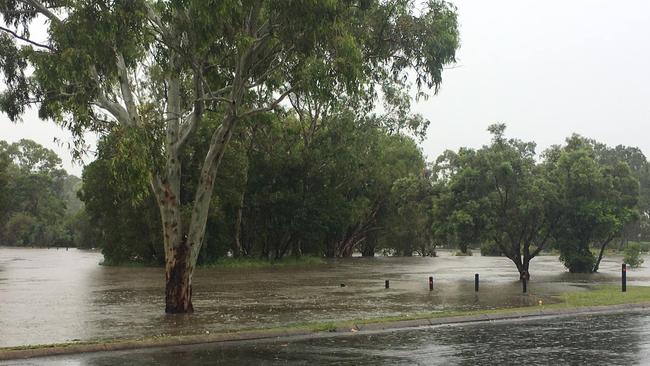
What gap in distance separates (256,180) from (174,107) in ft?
110

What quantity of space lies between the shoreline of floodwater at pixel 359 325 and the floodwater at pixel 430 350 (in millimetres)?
397

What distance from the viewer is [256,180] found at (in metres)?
49.9

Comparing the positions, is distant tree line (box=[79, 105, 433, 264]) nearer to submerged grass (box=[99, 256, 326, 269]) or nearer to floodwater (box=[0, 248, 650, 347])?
submerged grass (box=[99, 256, 326, 269])

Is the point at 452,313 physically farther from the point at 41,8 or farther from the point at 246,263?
the point at 246,263

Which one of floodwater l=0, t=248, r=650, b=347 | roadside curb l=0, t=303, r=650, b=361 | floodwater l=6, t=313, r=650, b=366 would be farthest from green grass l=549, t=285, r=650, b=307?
floodwater l=6, t=313, r=650, b=366

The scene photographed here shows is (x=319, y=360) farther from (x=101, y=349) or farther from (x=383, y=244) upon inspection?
(x=383, y=244)

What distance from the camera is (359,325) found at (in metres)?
A: 13.9

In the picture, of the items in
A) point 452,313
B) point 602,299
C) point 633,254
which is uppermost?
point 633,254

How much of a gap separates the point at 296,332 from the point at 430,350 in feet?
11.0

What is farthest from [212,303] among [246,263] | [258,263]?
[258,263]

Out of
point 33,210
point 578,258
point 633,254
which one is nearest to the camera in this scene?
point 578,258

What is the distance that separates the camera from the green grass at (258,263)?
46478 millimetres

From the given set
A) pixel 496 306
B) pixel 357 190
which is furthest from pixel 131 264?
pixel 496 306

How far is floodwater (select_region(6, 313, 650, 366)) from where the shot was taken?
9.89 m
